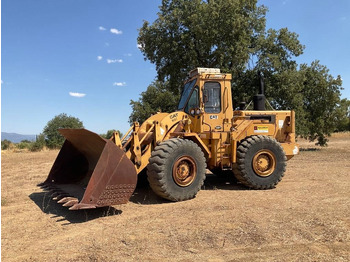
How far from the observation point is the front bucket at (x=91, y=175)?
5246 millimetres

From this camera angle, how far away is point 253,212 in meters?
5.67

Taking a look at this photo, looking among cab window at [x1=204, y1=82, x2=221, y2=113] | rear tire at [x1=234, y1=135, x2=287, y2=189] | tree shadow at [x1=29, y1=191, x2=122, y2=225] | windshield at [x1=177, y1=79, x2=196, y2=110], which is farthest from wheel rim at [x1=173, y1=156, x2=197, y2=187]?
windshield at [x1=177, y1=79, x2=196, y2=110]

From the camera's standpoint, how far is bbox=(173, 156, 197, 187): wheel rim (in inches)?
256

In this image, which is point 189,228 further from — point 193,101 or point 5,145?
point 5,145

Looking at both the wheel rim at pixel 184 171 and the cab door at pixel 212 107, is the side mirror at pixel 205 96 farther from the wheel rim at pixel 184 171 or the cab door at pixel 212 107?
the wheel rim at pixel 184 171

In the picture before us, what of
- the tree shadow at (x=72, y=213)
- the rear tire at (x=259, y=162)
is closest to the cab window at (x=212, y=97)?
the rear tire at (x=259, y=162)

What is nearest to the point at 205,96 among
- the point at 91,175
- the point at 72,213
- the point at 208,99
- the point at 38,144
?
the point at 208,99

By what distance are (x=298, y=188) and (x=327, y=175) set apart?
247 cm

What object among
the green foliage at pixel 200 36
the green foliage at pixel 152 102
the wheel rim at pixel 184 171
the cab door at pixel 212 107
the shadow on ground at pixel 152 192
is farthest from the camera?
the green foliage at pixel 152 102

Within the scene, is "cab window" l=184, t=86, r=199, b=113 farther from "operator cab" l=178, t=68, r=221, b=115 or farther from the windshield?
the windshield

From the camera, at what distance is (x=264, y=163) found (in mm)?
7965

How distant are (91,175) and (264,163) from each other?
4274 mm

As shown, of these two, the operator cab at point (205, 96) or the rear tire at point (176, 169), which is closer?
the rear tire at point (176, 169)

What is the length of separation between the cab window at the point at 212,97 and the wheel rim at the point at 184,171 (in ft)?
5.22
